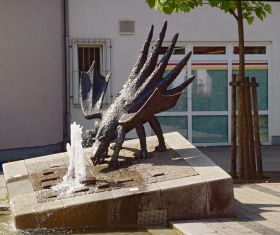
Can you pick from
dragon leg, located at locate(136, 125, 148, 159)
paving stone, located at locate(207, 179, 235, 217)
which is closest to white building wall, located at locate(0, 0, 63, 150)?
dragon leg, located at locate(136, 125, 148, 159)

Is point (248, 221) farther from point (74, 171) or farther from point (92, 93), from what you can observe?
point (92, 93)

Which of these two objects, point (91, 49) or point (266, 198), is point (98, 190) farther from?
point (91, 49)

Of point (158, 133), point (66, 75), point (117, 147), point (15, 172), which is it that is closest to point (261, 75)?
point (66, 75)

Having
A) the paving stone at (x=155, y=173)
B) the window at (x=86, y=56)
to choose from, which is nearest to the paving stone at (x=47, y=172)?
the paving stone at (x=155, y=173)

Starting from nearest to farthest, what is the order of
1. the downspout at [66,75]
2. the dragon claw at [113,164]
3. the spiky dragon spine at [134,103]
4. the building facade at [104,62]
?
the dragon claw at [113,164] < the spiky dragon spine at [134,103] < the building facade at [104,62] < the downspout at [66,75]

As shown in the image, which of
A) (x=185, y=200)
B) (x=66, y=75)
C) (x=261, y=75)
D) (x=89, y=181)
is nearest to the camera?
(x=185, y=200)

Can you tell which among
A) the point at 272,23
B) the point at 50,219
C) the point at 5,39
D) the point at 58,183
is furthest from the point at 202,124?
the point at 50,219

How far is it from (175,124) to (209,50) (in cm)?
220

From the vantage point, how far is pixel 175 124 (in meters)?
17.3

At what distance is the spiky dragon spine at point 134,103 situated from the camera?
923 centimetres

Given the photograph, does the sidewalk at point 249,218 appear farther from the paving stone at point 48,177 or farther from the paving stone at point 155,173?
the paving stone at point 48,177

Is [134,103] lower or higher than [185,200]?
higher

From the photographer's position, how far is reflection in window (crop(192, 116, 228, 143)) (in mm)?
17406

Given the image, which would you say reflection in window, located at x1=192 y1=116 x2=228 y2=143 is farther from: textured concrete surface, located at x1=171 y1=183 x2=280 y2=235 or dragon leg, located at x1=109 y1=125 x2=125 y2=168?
dragon leg, located at x1=109 y1=125 x2=125 y2=168
